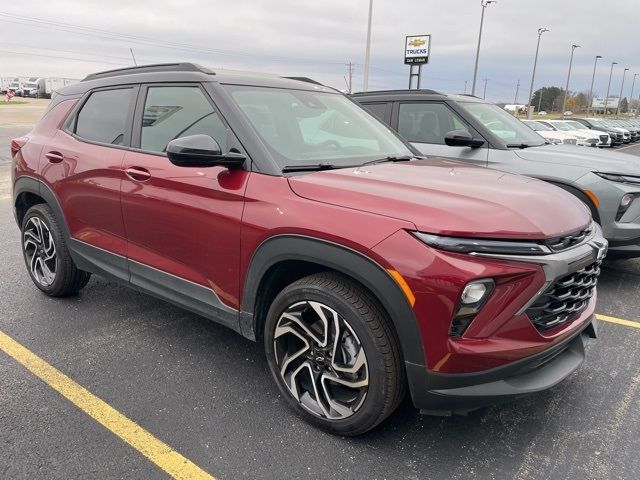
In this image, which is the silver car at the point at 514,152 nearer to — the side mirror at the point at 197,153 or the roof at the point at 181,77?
the roof at the point at 181,77

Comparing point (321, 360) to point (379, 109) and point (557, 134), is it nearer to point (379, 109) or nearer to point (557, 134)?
point (379, 109)

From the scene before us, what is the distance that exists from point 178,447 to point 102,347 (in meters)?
1.30

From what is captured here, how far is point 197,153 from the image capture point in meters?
2.56

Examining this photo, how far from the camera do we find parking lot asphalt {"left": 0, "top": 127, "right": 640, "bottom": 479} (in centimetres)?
231

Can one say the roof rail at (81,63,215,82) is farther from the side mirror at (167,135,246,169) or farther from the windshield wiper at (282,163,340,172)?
the windshield wiper at (282,163,340,172)

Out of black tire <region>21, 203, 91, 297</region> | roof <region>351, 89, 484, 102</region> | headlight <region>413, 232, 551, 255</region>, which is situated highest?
roof <region>351, 89, 484, 102</region>

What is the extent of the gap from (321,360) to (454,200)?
101cm

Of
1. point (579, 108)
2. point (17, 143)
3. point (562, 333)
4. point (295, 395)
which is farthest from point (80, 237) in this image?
point (579, 108)

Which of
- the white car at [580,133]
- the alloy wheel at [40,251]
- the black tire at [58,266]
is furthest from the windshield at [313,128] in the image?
the white car at [580,133]

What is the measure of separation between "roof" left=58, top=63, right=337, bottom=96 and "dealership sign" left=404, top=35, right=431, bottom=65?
72.8 feet

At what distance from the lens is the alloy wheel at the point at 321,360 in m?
2.34

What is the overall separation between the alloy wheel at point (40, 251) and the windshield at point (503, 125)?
450 centimetres

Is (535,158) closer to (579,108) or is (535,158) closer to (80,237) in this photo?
(80,237)

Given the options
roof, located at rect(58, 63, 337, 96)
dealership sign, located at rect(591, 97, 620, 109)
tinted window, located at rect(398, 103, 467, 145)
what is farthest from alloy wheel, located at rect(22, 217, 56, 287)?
dealership sign, located at rect(591, 97, 620, 109)
